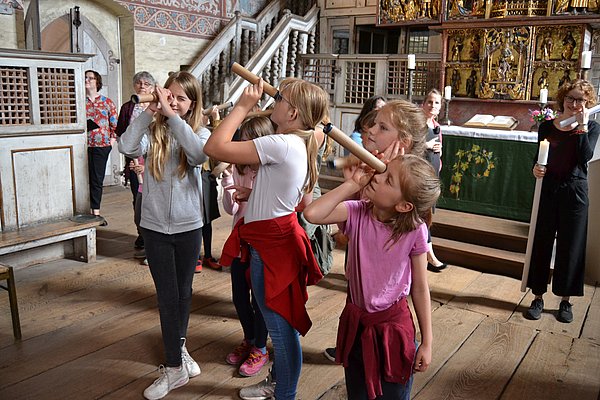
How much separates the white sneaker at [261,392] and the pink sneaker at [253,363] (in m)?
0.22

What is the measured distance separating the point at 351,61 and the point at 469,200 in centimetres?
318

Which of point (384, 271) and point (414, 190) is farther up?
point (414, 190)

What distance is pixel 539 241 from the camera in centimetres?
387

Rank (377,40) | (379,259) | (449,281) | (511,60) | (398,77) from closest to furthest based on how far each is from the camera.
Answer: (379,259)
(449,281)
(511,60)
(398,77)
(377,40)

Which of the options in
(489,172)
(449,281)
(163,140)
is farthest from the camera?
(489,172)

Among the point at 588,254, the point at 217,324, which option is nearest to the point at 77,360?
the point at 217,324

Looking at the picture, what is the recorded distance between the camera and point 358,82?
813 cm

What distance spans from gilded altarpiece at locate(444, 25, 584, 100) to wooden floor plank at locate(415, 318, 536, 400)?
3.90 m

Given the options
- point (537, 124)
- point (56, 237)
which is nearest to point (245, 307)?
point (56, 237)

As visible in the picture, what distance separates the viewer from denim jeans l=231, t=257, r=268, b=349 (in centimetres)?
285

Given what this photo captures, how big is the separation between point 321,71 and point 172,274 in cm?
647

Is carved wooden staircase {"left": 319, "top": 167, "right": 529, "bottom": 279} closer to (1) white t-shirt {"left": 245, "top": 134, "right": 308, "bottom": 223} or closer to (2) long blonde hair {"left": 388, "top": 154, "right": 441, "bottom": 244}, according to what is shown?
(1) white t-shirt {"left": 245, "top": 134, "right": 308, "bottom": 223}

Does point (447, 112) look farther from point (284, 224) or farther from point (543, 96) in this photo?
point (284, 224)

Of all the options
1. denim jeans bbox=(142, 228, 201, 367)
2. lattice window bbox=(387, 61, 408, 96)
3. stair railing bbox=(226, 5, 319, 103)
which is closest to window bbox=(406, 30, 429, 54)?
stair railing bbox=(226, 5, 319, 103)
